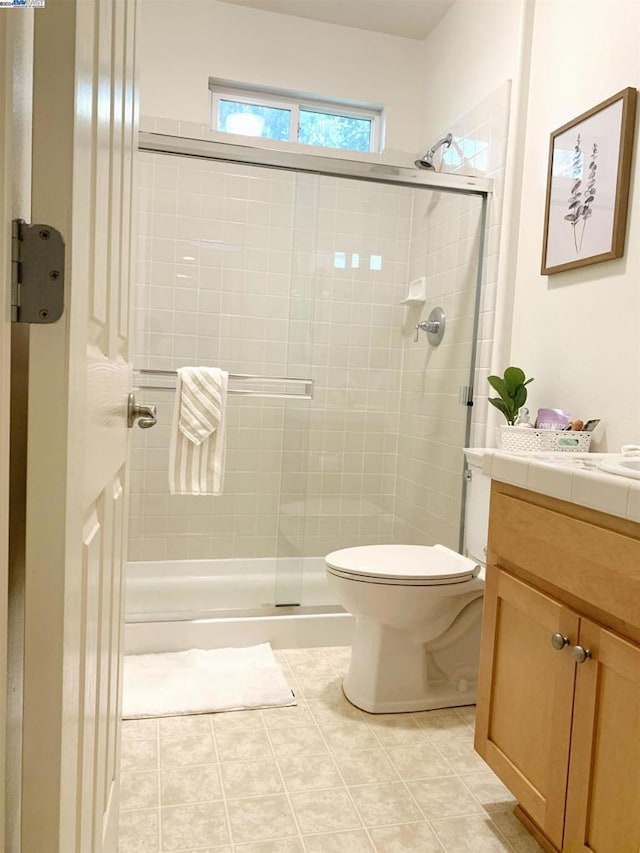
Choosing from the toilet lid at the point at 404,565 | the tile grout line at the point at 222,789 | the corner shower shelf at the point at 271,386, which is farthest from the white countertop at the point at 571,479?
the corner shower shelf at the point at 271,386

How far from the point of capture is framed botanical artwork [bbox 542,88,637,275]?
1.64m

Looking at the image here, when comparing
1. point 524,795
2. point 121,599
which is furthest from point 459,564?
point 121,599

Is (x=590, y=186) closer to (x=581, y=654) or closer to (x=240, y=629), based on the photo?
(x=581, y=654)

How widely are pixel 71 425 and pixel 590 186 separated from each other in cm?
173

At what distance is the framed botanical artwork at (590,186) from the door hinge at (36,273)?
5.16 ft

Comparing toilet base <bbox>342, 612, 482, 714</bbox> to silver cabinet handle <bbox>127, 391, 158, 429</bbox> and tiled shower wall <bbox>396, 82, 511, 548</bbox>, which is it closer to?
tiled shower wall <bbox>396, 82, 511, 548</bbox>

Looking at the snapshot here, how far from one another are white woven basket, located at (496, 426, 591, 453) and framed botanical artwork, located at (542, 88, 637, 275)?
1.64ft

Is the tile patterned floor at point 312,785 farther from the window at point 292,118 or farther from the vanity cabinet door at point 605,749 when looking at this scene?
the window at point 292,118

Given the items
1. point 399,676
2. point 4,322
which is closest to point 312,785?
point 399,676

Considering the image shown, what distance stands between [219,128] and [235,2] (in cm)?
53

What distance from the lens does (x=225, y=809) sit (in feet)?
4.65

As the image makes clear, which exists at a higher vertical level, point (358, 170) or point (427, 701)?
point (358, 170)

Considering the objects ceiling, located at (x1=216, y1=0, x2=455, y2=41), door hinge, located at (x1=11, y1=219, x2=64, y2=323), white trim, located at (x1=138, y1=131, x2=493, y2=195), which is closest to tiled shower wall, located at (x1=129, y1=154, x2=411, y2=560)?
white trim, located at (x1=138, y1=131, x2=493, y2=195)

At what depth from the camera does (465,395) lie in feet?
8.21
